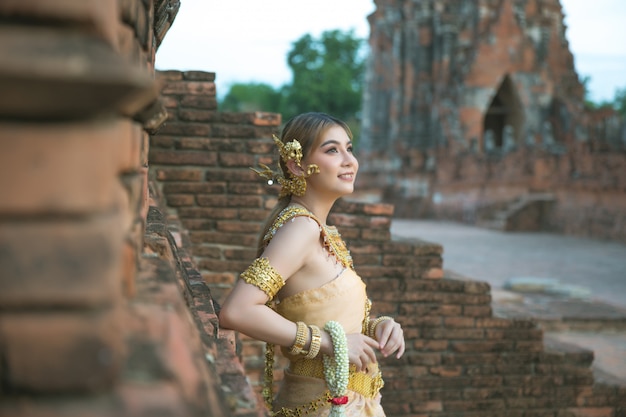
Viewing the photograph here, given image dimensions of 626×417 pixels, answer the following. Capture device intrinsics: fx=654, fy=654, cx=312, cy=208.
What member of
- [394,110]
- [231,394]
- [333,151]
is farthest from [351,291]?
[394,110]

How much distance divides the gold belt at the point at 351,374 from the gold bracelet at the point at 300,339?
0.12 metres

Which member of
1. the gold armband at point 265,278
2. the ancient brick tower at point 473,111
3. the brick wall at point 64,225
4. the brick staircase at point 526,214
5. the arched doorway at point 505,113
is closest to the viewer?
the brick wall at point 64,225

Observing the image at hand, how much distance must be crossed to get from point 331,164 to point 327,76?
37459 millimetres

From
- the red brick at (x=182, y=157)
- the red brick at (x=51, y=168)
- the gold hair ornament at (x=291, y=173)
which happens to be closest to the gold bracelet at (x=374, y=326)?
the gold hair ornament at (x=291, y=173)

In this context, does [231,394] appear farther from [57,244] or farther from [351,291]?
[351,291]

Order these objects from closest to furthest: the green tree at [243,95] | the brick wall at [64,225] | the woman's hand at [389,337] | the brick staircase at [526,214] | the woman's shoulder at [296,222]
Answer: the brick wall at [64,225] → the woman's shoulder at [296,222] → the woman's hand at [389,337] → the brick staircase at [526,214] → the green tree at [243,95]

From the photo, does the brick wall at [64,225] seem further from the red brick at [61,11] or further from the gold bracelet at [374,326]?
the gold bracelet at [374,326]

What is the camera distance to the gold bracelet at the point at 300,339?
5.78 feet

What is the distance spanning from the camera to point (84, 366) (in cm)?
84

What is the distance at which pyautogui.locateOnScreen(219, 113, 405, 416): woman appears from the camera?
1.75 m

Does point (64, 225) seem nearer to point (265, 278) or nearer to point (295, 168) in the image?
point (265, 278)

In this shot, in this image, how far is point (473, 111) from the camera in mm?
21078

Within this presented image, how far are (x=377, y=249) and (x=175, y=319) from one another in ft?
10.6

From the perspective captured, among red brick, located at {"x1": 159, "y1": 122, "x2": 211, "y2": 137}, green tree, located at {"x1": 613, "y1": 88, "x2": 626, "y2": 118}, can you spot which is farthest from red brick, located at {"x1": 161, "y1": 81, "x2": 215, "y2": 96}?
green tree, located at {"x1": 613, "y1": 88, "x2": 626, "y2": 118}
